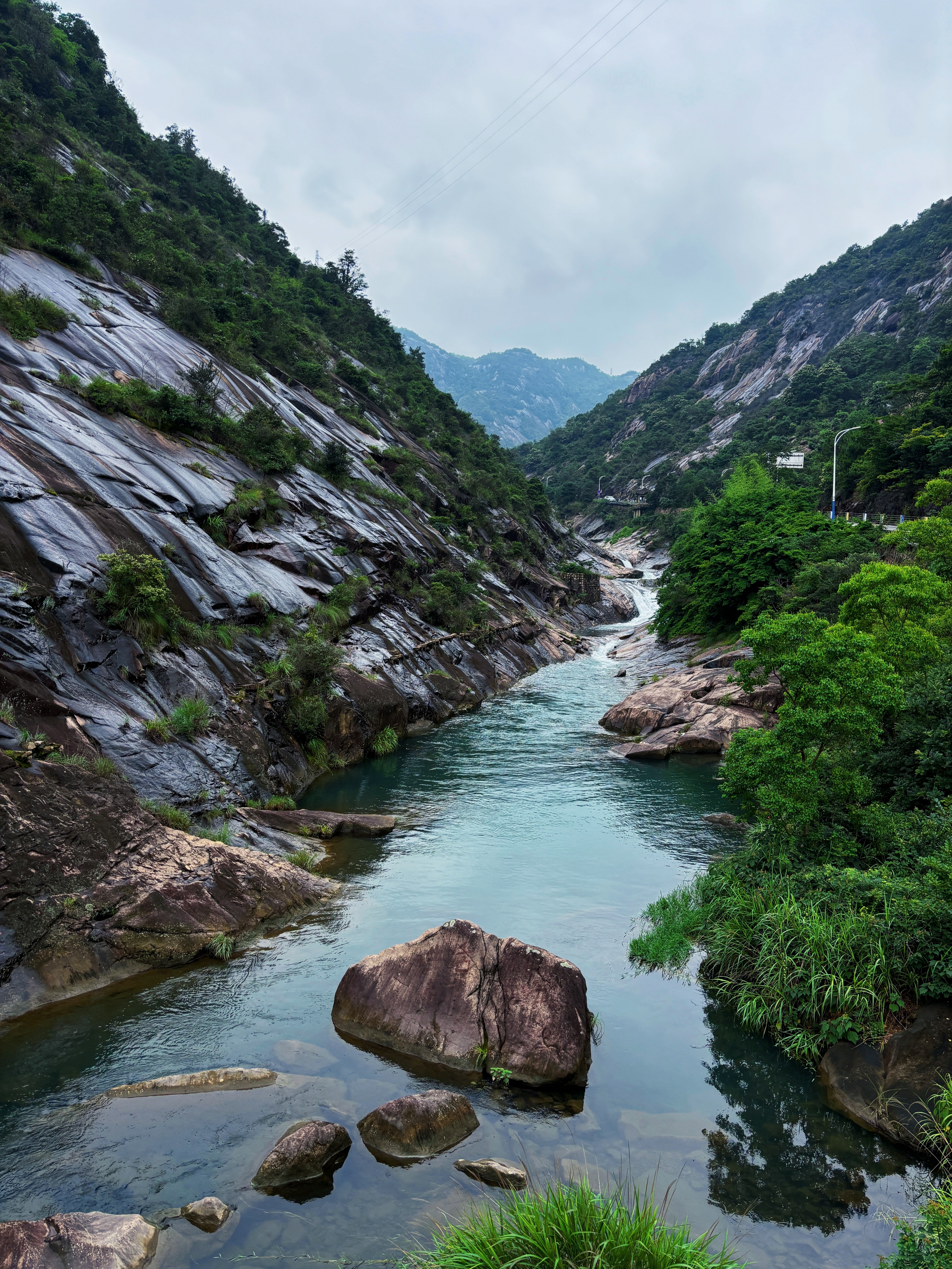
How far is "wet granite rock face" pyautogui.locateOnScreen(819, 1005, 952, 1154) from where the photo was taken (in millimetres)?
9281

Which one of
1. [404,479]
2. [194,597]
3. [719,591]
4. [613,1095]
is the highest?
[404,479]

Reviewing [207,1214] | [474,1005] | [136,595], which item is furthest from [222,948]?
[136,595]

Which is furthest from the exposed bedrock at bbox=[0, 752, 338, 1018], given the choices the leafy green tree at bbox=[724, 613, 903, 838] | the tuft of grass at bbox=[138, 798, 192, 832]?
the leafy green tree at bbox=[724, 613, 903, 838]

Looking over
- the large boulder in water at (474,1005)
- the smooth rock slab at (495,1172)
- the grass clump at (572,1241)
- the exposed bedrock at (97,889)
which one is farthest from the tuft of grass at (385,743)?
the grass clump at (572,1241)

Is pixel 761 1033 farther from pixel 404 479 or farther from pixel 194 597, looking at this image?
pixel 404 479

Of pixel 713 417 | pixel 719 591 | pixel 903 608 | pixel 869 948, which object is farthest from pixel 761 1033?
pixel 713 417

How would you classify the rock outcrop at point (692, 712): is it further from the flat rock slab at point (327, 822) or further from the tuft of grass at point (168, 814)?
the tuft of grass at point (168, 814)

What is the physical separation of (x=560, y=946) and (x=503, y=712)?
22359mm

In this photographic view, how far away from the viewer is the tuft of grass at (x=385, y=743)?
2855 cm

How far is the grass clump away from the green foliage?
3502 cm

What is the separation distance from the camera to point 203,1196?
26.1 ft

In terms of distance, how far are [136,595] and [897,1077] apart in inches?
810

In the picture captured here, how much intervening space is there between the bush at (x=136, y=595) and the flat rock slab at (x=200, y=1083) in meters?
13.5

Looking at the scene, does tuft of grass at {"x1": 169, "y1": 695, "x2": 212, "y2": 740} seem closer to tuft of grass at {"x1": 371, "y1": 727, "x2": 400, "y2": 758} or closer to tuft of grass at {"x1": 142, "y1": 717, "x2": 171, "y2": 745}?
tuft of grass at {"x1": 142, "y1": 717, "x2": 171, "y2": 745}
